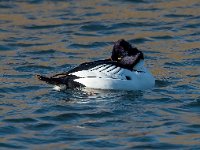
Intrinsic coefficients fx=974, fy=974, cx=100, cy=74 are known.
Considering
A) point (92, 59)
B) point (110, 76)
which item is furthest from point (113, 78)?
point (92, 59)

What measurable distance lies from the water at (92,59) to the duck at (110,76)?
0.15 metres

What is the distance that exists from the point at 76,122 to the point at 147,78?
231cm

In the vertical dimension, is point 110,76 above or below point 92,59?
above

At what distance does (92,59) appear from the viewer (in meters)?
17.3

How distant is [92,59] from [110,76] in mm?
2681

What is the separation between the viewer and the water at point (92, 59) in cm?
1217

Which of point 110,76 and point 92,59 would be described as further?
point 92,59

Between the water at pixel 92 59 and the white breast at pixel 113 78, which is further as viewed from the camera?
the white breast at pixel 113 78

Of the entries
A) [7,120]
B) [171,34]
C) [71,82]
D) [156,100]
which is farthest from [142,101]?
[171,34]

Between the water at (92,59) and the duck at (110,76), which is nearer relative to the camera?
the water at (92,59)

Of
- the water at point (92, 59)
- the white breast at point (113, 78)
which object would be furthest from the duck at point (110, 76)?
the water at point (92, 59)

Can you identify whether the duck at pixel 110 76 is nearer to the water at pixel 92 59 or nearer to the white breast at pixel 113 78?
the white breast at pixel 113 78

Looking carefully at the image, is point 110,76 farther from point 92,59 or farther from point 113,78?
point 92,59

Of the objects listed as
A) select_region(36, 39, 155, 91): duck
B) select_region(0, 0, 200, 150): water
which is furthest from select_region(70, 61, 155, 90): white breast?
select_region(0, 0, 200, 150): water
